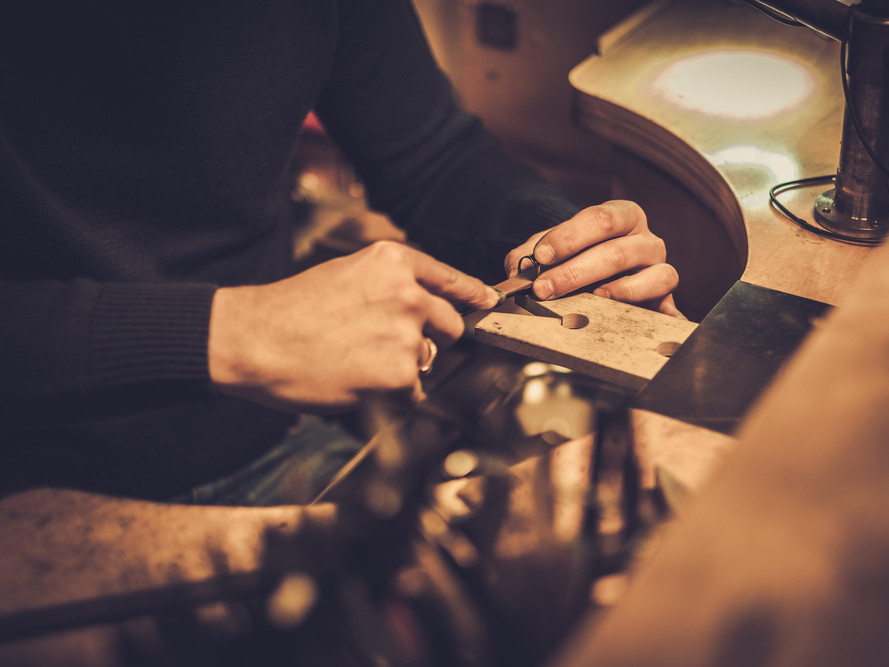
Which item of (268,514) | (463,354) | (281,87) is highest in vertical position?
(281,87)

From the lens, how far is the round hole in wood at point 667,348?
2.24 feet

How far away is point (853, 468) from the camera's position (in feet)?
1.05

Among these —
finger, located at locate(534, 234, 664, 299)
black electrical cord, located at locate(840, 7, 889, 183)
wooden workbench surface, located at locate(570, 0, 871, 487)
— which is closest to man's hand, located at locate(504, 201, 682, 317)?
finger, located at locate(534, 234, 664, 299)

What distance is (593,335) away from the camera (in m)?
0.71

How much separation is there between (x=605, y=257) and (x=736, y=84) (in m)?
0.53

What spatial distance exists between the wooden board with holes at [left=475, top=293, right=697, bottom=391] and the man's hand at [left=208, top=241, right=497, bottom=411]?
129 millimetres

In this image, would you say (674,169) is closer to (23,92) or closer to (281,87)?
(281,87)

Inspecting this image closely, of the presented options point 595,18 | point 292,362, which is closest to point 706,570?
point 292,362

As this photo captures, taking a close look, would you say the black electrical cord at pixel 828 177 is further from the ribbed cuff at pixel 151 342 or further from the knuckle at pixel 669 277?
the ribbed cuff at pixel 151 342

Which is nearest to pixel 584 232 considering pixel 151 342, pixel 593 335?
pixel 593 335

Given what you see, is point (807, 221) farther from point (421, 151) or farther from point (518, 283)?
point (421, 151)

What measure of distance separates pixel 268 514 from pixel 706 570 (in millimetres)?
428

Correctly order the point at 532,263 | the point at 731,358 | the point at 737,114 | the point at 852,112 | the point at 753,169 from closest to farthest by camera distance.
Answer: the point at 731,358 < the point at 852,112 < the point at 532,263 < the point at 753,169 < the point at 737,114

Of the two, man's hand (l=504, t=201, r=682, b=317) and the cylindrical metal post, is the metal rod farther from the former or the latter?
man's hand (l=504, t=201, r=682, b=317)
